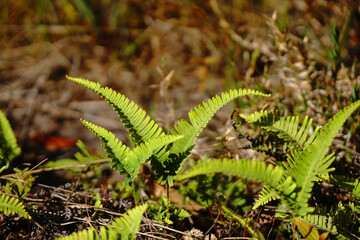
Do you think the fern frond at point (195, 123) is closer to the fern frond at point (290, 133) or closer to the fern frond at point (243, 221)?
the fern frond at point (290, 133)

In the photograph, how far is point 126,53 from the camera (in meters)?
3.06

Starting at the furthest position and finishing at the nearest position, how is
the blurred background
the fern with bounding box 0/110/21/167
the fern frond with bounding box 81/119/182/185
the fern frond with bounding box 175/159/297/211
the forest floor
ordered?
the blurred background
the fern with bounding box 0/110/21/167
the forest floor
the fern frond with bounding box 81/119/182/185
the fern frond with bounding box 175/159/297/211

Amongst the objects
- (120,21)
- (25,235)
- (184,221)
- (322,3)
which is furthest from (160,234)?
(120,21)

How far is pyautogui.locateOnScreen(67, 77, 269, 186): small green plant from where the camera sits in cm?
118

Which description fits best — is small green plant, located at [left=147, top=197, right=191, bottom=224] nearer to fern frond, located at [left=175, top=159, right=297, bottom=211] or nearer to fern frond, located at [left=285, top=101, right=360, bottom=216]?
fern frond, located at [left=175, top=159, right=297, bottom=211]

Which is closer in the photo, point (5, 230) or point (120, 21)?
point (5, 230)

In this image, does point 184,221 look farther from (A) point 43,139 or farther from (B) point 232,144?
(A) point 43,139

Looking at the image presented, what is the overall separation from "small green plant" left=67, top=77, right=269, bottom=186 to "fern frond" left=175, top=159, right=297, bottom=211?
18 cm

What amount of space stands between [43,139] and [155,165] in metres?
1.36

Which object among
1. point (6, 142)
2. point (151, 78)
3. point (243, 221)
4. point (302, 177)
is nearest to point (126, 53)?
point (151, 78)

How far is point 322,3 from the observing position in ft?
7.89

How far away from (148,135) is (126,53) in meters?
1.98

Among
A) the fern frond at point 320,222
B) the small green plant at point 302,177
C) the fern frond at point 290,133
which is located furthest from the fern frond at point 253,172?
the fern frond at point 290,133

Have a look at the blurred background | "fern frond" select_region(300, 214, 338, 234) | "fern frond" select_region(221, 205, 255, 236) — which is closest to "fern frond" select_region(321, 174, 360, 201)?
"fern frond" select_region(300, 214, 338, 234)
